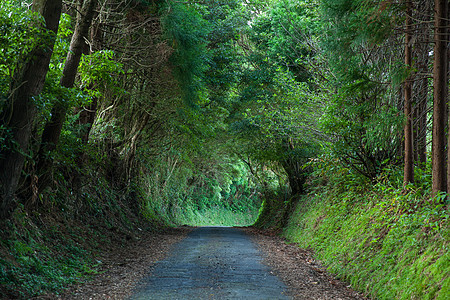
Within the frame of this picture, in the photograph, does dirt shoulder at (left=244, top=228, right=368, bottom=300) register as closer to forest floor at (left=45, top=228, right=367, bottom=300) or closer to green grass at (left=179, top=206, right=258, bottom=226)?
forest floor at (left=45, top=228, right=367, bottom=300)

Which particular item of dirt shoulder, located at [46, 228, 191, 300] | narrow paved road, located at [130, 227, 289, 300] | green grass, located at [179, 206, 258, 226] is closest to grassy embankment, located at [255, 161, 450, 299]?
narrow paved road, located at [130, 227, 289, 300]

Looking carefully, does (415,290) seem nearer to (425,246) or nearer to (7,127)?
(425,246)

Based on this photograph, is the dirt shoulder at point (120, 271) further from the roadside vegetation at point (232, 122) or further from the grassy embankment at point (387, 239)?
the grassy embankment at point (387, 239)

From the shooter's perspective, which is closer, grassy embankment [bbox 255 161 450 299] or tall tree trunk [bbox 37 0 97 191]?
grassy embankment [bbox 255 161 450 299]

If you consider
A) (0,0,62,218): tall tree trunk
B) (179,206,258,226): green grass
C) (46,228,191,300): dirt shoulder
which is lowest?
(179,206,258,226): green grass

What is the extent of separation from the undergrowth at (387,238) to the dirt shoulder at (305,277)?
0.79ft

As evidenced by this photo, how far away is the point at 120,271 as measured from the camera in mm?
7465

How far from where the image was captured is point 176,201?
28453mm

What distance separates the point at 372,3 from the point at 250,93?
11.3 m

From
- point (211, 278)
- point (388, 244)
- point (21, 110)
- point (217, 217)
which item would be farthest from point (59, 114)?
point (217, 217)

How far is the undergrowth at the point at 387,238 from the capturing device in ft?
16.5

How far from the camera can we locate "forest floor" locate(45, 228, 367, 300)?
588 centimetres

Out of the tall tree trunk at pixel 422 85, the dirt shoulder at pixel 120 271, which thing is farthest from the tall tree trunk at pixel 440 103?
the dirt shoulder at pixel 120 271

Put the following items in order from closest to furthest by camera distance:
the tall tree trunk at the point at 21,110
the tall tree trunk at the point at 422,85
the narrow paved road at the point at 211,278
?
the narrow paved road at the point at 211,278 < the tall tree trunk at the point at 21,110 < the tall tree trunk at the point at 422,85
